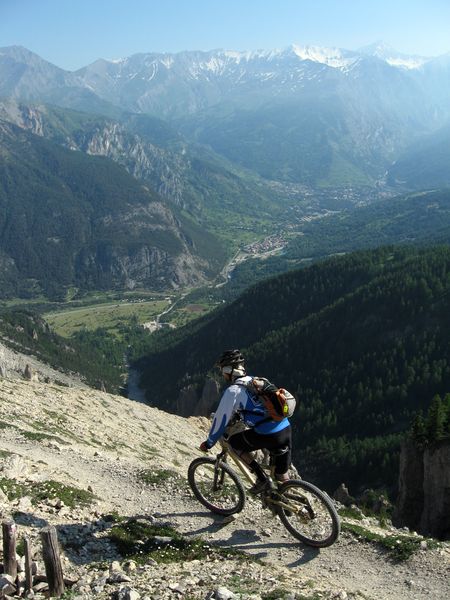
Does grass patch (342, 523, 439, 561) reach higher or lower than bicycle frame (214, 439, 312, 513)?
lower

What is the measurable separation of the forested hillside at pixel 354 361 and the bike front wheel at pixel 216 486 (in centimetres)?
6546

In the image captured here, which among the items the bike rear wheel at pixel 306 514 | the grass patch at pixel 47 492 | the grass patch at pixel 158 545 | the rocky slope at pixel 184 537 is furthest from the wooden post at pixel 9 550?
the bike rear wheel at pixel 306 514

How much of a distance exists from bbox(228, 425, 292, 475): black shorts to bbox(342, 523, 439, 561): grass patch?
3218 mm

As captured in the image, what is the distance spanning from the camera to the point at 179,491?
21188 millimetres

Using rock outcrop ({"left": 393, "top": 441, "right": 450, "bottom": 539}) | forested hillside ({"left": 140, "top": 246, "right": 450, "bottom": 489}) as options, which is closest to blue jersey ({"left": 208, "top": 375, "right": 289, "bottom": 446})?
rock outcrop ({"left": 393, "top": 441, "right": 450, "bottom": 539})

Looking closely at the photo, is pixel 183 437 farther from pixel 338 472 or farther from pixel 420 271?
pixel 420 271

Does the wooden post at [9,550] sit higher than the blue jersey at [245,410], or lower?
lower

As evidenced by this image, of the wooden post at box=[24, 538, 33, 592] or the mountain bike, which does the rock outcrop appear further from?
the wooden post at box=[24, 538, 33, 592]

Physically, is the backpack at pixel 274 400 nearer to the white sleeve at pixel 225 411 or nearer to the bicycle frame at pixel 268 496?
the white sleeve at pixel 225 411

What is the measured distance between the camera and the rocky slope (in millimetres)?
13906

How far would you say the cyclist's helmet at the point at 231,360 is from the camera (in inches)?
679

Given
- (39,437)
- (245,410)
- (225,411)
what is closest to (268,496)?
(245,410)

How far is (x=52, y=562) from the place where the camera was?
517 inches

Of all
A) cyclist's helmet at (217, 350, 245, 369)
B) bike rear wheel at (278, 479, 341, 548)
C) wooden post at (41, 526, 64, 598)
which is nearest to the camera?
wooden post at (41, 526, 64, 598)
